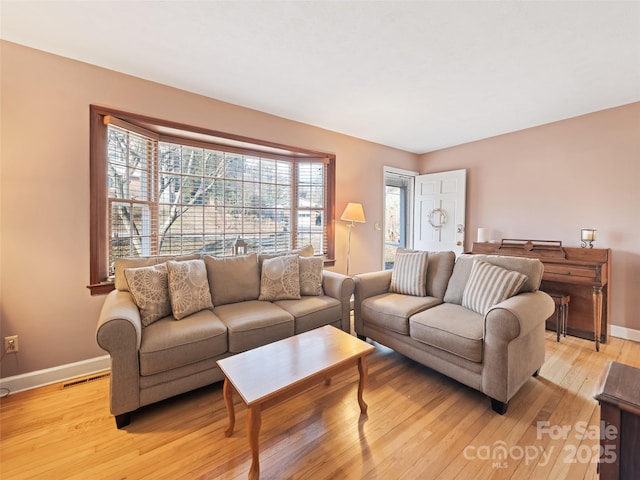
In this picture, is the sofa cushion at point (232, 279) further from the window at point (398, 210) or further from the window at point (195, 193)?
the window at point (398, 210)

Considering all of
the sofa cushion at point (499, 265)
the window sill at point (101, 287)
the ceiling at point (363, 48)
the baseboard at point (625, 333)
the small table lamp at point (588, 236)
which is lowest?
the baseboard at point (625, 333)

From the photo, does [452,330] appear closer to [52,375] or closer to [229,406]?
[229,406]

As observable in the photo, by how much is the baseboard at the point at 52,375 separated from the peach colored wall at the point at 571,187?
4.71 meters

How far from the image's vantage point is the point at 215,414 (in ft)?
5.69

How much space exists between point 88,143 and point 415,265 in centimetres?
305

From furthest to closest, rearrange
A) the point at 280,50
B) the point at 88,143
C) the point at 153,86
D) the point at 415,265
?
the point at 415,265 → the point at 153,86 → the point at 88,143 → the point at 280,50

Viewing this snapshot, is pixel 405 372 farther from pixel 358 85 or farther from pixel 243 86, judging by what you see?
pixel 243 86

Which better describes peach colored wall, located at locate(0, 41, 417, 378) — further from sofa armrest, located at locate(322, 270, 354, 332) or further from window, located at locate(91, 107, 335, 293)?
sofa armrest, located at locate(322, 270, 354, 332)

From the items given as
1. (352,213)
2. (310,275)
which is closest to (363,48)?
(352,213)

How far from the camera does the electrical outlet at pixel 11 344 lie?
1954 mm

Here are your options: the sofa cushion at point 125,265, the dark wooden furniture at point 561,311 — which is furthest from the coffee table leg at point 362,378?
the dark wooden furniture at point 561,311

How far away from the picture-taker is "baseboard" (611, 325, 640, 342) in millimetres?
2812

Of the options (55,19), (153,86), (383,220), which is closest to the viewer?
(55,19)

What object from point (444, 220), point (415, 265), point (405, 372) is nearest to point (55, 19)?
point (415, 265)
